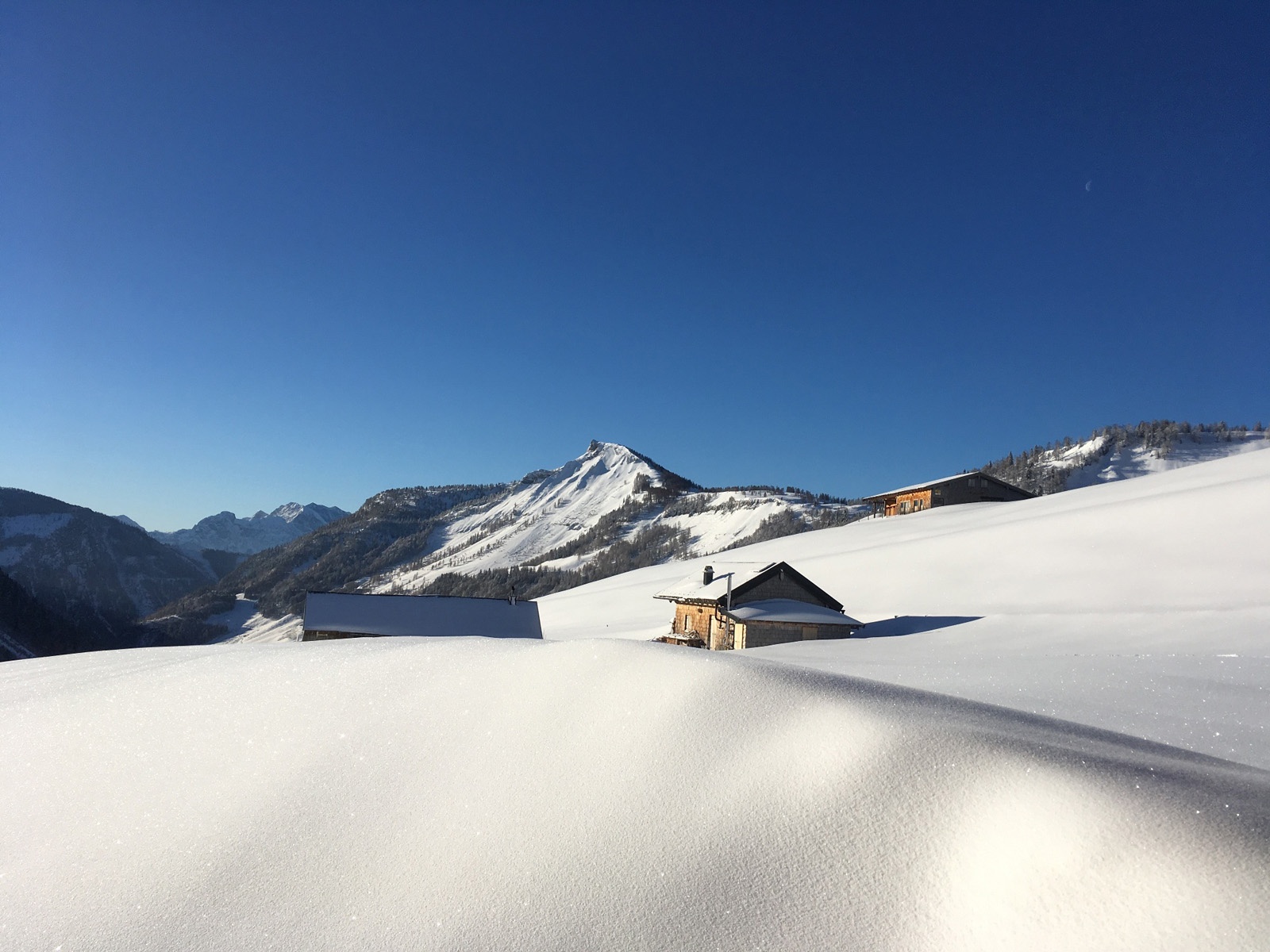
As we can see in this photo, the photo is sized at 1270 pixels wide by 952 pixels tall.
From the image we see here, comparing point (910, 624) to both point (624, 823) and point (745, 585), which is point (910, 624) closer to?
point (745, 585)

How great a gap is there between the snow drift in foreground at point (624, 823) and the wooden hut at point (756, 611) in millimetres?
22222

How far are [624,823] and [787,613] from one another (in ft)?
84.0

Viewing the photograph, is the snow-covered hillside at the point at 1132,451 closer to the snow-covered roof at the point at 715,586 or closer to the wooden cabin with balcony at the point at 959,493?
the wooden cabin with balcony at the point at 959,493

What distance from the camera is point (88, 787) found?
22.1 feet

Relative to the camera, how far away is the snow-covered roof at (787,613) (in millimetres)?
28938

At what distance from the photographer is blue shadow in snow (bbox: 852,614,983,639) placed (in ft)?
87.3

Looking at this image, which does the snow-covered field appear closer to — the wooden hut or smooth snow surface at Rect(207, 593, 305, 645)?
the wooden hut

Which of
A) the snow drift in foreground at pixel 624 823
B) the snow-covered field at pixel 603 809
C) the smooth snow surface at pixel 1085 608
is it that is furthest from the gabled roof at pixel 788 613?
the snow drift in foreground at pixel 624 823

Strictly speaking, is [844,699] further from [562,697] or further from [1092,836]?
[562,697]

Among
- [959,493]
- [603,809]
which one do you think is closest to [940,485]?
[959,493]

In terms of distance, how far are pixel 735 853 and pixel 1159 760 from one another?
3300 mm

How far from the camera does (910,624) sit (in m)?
28.3

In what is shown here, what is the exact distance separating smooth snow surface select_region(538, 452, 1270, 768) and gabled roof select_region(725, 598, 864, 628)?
1.66 metres

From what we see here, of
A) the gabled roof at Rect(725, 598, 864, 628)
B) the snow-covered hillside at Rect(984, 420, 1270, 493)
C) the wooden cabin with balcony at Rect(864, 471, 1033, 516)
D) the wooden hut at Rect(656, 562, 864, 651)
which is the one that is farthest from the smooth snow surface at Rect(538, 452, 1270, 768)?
the snow-covered hillside at Rect(984, 420, 1270, 493)
